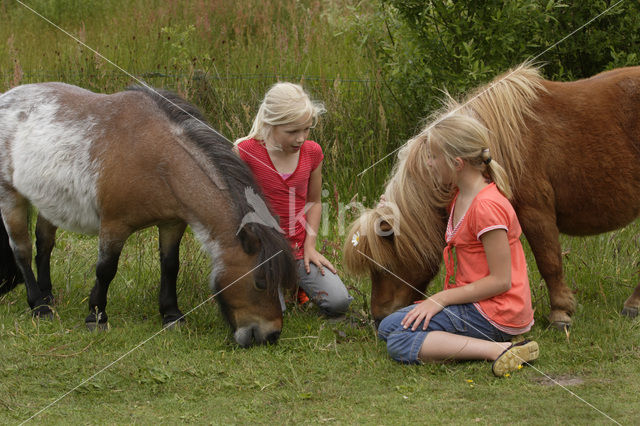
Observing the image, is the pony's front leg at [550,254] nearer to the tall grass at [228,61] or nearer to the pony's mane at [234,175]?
the pony's mane at [234,175]

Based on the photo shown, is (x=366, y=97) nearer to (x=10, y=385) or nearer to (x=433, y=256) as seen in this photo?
(x=433, y=256)

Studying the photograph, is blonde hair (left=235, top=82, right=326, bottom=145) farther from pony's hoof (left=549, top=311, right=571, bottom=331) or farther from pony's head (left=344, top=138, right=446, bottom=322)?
pony's hoof (left=549, top=311, right=571, bottom=331)

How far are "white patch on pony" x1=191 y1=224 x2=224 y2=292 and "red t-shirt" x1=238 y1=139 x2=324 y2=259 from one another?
0.54 m

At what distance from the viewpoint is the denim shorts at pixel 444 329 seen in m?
3.68

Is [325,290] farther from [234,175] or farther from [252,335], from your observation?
[234,175]

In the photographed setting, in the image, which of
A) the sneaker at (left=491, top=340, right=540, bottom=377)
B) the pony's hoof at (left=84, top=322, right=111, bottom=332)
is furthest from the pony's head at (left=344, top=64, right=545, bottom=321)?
the pony's hoof at (left=84, top=322, right=111, bottom=332)

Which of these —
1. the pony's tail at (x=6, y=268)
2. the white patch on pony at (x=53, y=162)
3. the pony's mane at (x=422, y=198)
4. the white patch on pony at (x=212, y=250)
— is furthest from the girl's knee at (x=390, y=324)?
the pony's tail at (x=6, y=268)

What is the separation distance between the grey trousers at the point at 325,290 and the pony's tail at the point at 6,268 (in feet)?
6.83

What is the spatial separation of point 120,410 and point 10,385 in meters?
0.71

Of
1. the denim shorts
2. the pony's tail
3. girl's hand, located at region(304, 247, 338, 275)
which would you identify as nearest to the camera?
the denim shorts

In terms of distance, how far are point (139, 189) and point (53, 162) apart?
713 mm

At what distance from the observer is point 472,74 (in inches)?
212

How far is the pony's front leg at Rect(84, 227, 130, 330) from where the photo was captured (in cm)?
417

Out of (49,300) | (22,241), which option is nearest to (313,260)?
(49,300)
